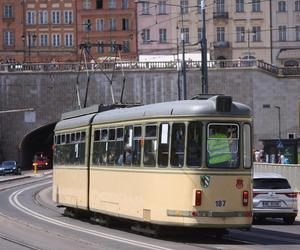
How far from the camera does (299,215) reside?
28.2m

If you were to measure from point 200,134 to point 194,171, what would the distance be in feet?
2.74

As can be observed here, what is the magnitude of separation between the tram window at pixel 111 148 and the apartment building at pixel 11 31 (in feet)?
312

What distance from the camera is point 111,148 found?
20609 millimetres

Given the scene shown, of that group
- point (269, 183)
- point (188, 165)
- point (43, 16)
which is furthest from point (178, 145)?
point (43, 16)

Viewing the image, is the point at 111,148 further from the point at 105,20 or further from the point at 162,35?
the point at 105,20

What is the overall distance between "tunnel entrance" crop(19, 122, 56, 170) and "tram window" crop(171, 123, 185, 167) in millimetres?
66278

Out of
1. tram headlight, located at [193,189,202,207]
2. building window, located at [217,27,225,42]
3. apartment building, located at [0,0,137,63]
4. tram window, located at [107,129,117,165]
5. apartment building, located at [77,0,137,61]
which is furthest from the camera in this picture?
apartment building, located at [0,0,137,63]

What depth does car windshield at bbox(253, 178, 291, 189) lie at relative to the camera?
Result: 2472 cm

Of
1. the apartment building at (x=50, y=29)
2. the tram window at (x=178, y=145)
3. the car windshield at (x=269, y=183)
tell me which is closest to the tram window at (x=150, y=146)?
the tram window at (x=178, y=145)

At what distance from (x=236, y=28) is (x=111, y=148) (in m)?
85.6

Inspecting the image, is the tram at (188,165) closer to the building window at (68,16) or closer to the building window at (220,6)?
the building window at (220,6)

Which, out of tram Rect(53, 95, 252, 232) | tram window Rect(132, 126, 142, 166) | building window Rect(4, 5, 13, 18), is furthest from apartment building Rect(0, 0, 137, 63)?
tram Rect(53, 95, 252, 232)

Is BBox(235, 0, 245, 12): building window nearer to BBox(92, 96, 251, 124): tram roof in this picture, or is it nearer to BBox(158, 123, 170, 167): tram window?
BBox(92, 96, 251, 124): tram roof

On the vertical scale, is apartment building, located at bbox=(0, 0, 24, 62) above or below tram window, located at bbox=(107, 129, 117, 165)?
above
